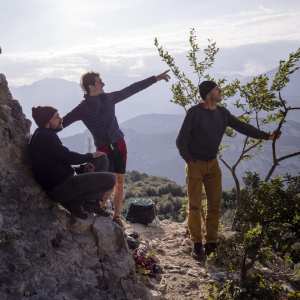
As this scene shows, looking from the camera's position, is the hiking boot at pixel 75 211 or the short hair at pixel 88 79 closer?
the hiking boot at pixel 75 211

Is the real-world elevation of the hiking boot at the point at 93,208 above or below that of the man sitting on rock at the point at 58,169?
below

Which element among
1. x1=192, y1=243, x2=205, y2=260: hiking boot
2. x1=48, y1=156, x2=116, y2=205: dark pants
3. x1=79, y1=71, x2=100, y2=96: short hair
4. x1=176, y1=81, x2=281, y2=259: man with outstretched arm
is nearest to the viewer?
x1=48, y1=156, x2=116, y2=205: dark pants

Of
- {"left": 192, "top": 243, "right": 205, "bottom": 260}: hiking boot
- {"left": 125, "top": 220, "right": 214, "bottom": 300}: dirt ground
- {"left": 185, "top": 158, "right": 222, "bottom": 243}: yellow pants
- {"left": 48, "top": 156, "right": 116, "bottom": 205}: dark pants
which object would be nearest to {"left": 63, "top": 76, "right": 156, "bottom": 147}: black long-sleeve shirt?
{"left": 48, "top": 156, "right": 116, "bottom": 205}: dark pants

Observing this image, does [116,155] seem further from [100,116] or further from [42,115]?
[42,115]

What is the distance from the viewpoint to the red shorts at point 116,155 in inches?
199

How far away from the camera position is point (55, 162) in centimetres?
388

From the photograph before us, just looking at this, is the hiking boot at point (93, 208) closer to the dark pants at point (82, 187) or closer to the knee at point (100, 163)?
the dark pants at point (82, 187)

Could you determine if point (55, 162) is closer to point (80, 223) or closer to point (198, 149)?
point (80, 223)

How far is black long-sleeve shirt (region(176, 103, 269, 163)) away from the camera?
4.98 meters

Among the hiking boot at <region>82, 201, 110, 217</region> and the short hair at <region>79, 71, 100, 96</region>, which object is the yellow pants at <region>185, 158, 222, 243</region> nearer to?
the hiking boot at <region>82, 201, 110, 217</region>

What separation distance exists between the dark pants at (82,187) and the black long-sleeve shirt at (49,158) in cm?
9

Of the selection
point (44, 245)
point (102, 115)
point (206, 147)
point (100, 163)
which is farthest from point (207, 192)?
point (44, 245)

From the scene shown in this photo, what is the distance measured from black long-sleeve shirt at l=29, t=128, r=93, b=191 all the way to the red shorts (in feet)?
3.46

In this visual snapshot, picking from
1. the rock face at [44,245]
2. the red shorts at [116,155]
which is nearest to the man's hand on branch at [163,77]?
the red shorts at [116,155]
